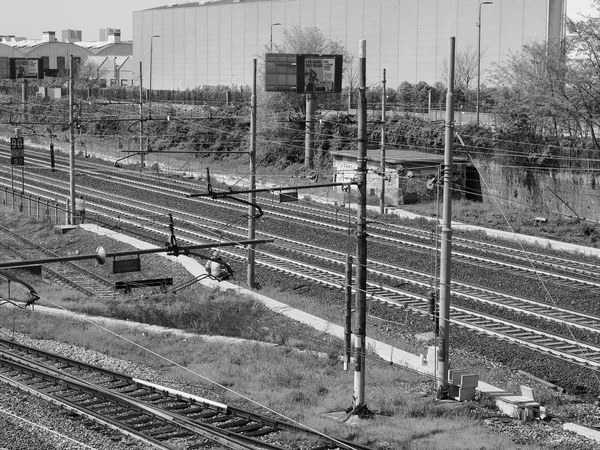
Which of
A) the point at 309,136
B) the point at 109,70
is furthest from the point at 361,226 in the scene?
the point at 109,70

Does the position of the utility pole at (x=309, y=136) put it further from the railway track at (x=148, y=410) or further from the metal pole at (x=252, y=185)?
the railway track at (x=148, y=410)

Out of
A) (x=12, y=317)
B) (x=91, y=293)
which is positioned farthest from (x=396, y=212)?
(x=12, y=317)

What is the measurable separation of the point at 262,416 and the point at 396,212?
26580 millimetres

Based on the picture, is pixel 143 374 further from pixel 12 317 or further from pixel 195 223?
pixel 195 223

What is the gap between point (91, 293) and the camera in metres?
29.0

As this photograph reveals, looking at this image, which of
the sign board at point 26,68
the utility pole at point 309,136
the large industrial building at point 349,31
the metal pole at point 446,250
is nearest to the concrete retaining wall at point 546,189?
the large industrial building at point 349,31

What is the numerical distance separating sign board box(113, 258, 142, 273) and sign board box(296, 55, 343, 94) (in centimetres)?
2241

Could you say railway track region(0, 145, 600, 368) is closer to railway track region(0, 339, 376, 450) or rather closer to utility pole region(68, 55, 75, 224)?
utility pole region(68, 55, 75, 224)

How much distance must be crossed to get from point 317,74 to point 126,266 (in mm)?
23501

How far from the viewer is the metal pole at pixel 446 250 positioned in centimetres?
1692

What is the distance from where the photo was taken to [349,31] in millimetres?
75688

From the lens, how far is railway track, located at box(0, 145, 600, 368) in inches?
869

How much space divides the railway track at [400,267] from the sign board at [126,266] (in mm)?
6439

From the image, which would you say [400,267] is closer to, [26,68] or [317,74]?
[317,74]
